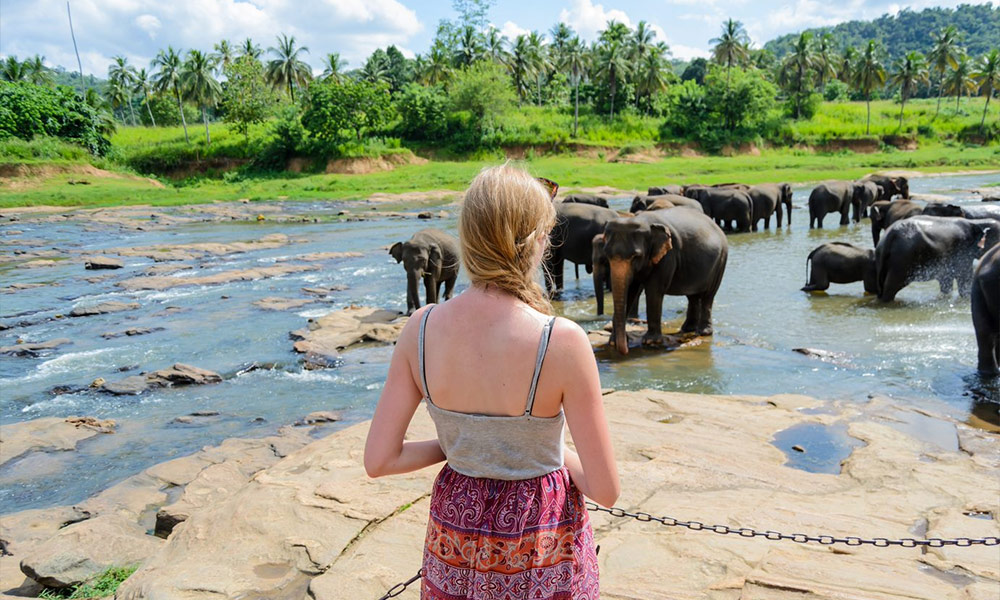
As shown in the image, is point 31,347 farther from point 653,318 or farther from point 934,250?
point 934,250

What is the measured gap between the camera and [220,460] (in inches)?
276

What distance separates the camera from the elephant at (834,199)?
2630cm

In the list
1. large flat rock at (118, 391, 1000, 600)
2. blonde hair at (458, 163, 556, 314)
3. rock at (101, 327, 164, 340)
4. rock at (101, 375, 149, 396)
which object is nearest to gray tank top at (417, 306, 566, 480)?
blonde hair at (458, 163, 556, 314)

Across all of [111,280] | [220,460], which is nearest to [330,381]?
[220,460]

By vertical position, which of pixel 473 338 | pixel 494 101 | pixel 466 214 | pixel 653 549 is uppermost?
pixel 494 101

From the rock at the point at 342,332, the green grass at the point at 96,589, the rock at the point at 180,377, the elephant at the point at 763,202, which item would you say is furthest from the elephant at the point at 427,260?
the elephant at the point at 763,202

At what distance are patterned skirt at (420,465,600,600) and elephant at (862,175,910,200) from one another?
94.0 feet

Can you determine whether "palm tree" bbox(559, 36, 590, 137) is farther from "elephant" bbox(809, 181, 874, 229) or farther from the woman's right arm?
the woman's right arm

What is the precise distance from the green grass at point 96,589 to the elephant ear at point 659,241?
7697mm

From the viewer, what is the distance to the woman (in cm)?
199

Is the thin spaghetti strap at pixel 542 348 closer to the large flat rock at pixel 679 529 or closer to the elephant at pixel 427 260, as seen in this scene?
the large flat rock at pixel 679 529

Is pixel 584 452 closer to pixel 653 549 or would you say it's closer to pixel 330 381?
pixel 653 549

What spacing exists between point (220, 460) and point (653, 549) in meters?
4.47

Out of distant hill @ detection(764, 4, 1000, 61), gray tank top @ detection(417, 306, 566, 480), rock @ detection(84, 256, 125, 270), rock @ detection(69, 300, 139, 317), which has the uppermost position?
distant hill @ detection(764, 4, 1000, 61)
